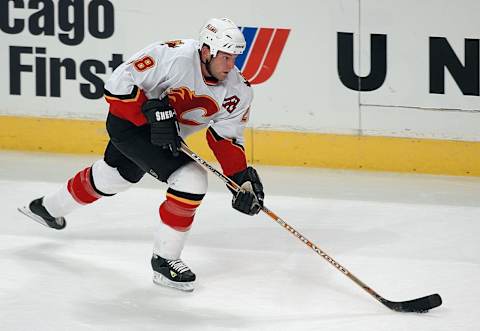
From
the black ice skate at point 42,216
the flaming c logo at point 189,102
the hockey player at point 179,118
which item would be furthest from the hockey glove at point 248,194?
the black ice skate at point 42,216

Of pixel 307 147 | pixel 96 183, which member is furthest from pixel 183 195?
pixel 307 147

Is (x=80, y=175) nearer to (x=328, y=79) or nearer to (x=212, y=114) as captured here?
(x=212, y=114)

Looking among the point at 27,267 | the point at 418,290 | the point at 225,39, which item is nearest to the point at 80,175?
the point at 27,267

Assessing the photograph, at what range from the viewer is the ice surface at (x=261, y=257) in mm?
3840

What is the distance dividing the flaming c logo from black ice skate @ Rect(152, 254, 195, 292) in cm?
51

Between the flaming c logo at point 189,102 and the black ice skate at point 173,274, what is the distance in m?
0.51

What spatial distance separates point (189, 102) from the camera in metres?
4.17

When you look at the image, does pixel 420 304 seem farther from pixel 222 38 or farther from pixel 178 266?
pixel 222 38

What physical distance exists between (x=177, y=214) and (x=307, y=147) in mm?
1992

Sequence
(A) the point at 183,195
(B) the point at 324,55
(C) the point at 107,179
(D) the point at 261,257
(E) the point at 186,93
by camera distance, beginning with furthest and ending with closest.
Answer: (B) the point at 324,55 < (D) the point at 261,257 < (C) the point at 107,179 < (E) the point at 186,93 < (A) the point at 183,195

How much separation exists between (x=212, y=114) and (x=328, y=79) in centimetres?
175

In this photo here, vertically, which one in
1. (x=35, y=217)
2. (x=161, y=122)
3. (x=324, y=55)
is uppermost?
(x=161, y=122)

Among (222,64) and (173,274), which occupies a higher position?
(222,64)

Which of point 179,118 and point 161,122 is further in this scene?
point 179,118
